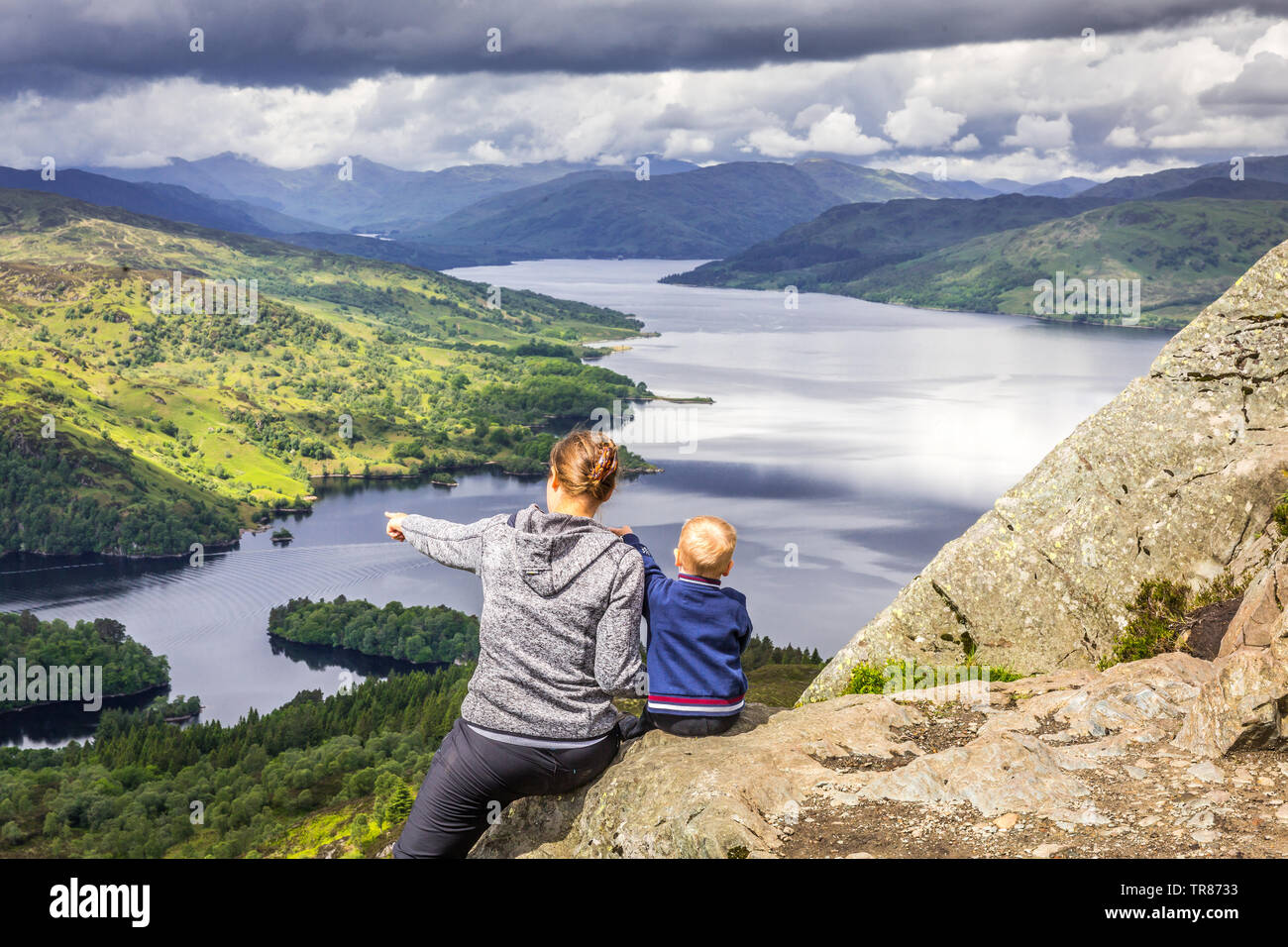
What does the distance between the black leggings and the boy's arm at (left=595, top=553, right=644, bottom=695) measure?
2.73 feet

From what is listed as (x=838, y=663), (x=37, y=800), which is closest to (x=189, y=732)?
(x=37, y=800)

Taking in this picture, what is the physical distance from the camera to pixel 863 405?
627 ft

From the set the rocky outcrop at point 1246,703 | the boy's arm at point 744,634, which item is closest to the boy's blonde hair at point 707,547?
the boy's arm at point 744,634

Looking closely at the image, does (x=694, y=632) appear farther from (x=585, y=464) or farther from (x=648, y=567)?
(x=585, y=464)

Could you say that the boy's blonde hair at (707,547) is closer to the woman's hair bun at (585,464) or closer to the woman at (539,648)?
the woman at (539,648)

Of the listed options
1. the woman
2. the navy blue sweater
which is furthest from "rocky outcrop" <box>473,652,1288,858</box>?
the woman

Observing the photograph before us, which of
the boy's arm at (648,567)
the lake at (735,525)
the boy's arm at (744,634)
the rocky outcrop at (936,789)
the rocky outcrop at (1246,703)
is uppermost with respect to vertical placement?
the boy's arm at (648,567)

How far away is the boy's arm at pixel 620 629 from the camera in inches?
309

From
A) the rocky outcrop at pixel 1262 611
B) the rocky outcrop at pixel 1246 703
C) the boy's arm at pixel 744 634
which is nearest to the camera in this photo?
the rocky outcrop at pixel 1246 703

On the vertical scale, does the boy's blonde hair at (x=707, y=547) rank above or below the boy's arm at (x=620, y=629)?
above

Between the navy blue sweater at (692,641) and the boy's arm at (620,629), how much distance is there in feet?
1.36

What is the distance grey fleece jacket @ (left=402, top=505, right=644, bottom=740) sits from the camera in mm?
7809
